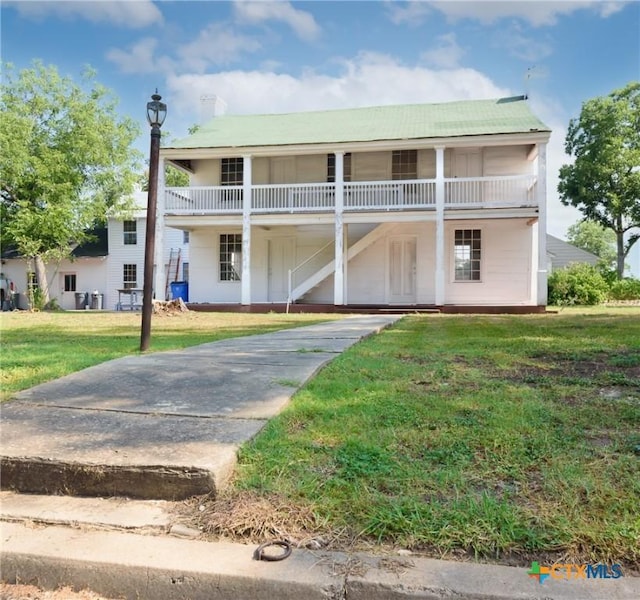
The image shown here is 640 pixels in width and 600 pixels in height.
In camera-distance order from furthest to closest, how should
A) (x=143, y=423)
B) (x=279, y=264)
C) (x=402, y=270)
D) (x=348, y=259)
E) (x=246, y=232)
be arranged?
(x=279, y=264), (x=402, y=270), (x=348, y=259), (x=246, y=232), (x=143, y=423)

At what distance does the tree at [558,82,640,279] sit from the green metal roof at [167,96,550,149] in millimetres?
12488

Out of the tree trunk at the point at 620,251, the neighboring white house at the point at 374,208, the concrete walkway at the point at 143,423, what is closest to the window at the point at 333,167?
the neighboring white house at the point at 374,208

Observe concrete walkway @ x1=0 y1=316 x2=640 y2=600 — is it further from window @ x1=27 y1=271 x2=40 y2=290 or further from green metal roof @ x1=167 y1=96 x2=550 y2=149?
window @ x1=27 y1=271 x2=40 y2=290

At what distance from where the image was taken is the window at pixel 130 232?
28859 millimetres

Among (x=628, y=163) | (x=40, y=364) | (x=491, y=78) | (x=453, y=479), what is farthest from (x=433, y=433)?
(x=628, y=163)

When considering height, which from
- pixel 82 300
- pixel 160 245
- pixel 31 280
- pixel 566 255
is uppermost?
pixel 566 255

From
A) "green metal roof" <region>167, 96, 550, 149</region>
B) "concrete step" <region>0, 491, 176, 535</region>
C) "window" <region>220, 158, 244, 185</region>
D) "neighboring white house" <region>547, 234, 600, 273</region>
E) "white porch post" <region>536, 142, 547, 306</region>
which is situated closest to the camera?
"concrete step" <region>0, 491, 176, 535</region>

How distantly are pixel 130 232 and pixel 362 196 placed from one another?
1688 cm

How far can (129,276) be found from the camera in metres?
28.7

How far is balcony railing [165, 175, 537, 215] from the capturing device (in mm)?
16109

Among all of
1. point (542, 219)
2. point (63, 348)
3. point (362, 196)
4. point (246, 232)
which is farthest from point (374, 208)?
point (63, 348)

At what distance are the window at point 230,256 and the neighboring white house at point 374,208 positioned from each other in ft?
0.13

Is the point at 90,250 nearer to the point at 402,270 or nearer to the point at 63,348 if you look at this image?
the point at 402,270

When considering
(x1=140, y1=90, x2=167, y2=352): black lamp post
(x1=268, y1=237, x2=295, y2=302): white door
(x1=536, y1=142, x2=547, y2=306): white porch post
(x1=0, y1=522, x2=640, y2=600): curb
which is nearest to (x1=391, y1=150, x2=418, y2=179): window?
(x1=536, y1=142, x2=547, y2=306): white porch post
